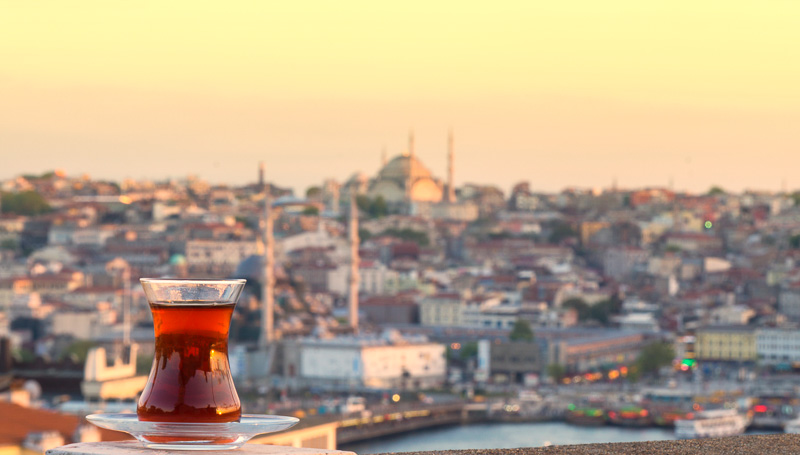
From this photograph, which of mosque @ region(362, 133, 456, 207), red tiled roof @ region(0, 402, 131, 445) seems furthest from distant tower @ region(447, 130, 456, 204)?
red tiled roof @ region(0, 402, 131, 445)

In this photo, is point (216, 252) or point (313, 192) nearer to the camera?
point (216, 252)

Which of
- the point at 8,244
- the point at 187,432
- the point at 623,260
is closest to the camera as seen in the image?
the point at 187,432

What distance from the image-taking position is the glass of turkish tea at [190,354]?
1205 millimetres

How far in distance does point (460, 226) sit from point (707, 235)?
6.07 meters

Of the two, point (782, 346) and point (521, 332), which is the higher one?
point (521, 332)

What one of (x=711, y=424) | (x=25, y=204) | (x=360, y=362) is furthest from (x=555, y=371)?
(x=25, y=204)

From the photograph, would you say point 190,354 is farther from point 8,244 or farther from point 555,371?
point 8,244

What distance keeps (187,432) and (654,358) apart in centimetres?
2542

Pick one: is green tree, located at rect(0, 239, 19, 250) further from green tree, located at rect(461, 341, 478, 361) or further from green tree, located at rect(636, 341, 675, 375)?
green tree, located at rect(636, 341, 675, 375)

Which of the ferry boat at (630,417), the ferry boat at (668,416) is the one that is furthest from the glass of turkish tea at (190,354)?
the ferry boat at (630,417)

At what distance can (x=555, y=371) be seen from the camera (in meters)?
25.8

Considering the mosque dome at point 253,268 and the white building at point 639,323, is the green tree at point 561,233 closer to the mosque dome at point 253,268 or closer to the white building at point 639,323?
the white building at point 639,323

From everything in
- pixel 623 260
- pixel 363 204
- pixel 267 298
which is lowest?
pixel 267 298

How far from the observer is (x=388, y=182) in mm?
48719
